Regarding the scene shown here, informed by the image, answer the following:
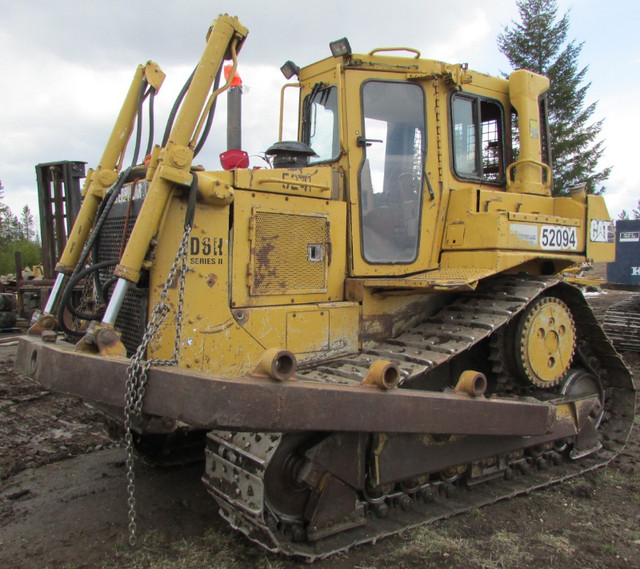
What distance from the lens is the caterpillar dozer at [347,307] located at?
334 centimetres

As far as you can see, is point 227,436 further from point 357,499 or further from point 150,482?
point 150,482

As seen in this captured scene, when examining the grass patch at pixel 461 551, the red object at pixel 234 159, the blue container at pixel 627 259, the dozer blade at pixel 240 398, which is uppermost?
the red object at pixel 234 159

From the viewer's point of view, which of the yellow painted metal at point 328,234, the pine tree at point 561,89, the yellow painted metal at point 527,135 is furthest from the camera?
the pine tree at point 561,89

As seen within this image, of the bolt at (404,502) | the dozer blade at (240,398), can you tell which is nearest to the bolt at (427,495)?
the bolt at (404,502)

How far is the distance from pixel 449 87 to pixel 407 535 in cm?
344

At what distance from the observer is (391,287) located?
172 inches

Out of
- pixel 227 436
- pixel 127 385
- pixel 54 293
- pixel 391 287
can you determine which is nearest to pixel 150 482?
pixel 227 436

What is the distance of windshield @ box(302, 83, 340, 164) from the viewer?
15.3 feet

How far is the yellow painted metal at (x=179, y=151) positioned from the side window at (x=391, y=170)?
1.21 metres

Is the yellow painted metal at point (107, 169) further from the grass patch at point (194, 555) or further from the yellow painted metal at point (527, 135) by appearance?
the yellow painted metal at point (527, 135)

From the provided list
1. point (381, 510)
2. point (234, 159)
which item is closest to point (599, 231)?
point (381, 510)

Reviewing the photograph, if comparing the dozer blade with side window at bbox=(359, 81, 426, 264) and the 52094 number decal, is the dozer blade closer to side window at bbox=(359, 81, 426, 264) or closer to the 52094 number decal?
side window at bbox=(359, 81, 426, 264)

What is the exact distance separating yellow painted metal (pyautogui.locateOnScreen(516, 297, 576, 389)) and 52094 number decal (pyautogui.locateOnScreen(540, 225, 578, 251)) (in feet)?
1.64

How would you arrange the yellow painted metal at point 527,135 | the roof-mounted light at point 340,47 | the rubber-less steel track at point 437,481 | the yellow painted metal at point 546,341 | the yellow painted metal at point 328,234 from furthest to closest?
the yellow painted metal at point 527,135, the yellow painted metal at point 546,341, the roof-mounted light at point 340,47, the yellow painted metal at point 328,234, the rubber-less steel track at point 437,481
